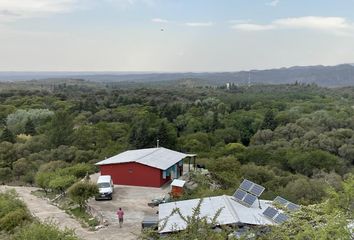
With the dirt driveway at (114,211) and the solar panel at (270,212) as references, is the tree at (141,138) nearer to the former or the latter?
the dirt driveway at (114,211)

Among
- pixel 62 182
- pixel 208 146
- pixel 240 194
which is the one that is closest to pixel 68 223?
pixel 62 182

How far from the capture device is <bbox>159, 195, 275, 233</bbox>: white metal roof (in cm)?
1869

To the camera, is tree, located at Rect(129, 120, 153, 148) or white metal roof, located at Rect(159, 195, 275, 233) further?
tree, located at Rect(129, 120, 153, 148)

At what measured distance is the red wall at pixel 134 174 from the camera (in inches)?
1200

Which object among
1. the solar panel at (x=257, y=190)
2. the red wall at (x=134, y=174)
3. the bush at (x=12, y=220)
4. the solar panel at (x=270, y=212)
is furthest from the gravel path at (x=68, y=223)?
the solar panel at (x=257, y=190)

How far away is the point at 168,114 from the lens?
77625 millimetres

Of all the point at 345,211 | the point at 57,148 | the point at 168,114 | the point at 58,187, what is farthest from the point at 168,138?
the point at 345,211

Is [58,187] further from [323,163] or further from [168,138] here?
[323,163]

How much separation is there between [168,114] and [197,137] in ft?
68.3

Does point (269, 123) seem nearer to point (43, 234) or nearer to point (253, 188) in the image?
point (253, 188)

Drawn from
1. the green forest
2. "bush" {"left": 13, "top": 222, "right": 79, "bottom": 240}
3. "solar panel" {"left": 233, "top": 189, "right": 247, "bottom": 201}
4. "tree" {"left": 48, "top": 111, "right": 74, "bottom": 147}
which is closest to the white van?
the green forest

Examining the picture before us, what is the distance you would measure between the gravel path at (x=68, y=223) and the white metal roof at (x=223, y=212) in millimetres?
1686

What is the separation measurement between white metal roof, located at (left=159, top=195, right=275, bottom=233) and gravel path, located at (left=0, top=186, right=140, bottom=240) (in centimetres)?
169

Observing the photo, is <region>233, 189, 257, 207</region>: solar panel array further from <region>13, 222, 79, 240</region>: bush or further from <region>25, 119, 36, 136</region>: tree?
<region>25, 119, 36, 136</region>: tree
